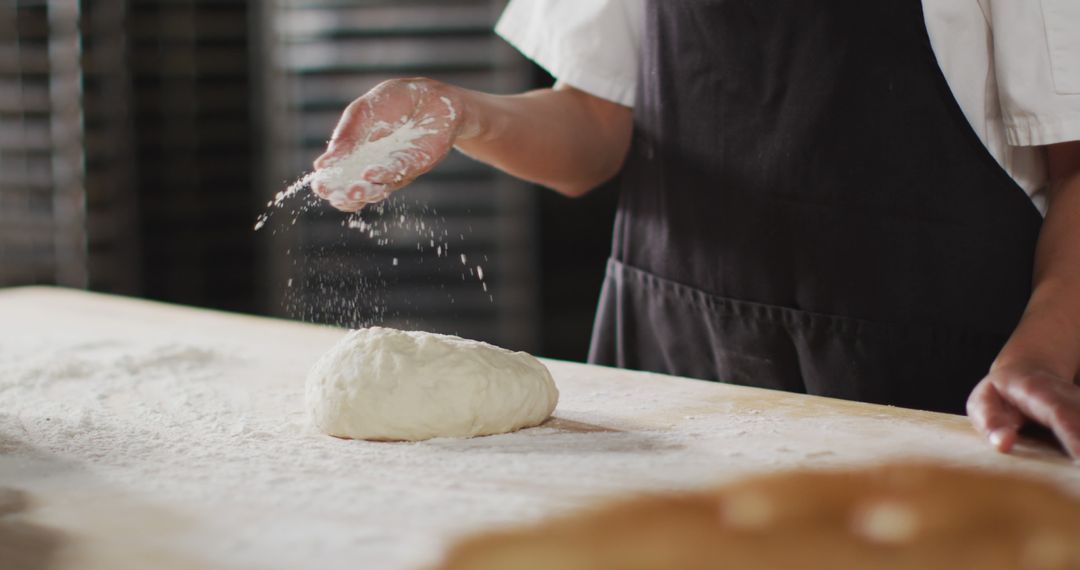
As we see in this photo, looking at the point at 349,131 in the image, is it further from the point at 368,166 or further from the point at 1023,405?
the point at 1023,405

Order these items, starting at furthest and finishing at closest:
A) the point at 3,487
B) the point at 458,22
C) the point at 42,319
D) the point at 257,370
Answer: the point at 458,22, the point at 42,319, the point at 257,370, the point at 3,487

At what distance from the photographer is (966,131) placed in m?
1.32

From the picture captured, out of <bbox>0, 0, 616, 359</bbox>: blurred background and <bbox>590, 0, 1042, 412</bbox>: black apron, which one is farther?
<bbox>0, 0, 616, 359</bbox>: blurred background

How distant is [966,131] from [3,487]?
3.87 feet

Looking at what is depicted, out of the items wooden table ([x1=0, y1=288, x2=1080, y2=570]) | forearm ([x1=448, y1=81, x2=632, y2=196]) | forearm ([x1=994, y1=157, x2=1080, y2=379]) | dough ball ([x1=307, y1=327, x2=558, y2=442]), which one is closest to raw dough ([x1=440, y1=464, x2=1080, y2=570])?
wooden table ([x1=0, y1=288, x2=1080, y2=570])

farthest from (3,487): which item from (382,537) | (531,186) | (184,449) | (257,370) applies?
(531,186)

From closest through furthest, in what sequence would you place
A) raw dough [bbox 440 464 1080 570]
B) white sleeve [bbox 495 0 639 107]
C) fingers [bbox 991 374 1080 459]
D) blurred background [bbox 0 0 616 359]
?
raw dough [bbox 440 464 1080 570]
fingers [bbox 991 374 1080 459]
white sleeve [bbox 495 0 639 107]
blurred background [bbox 0 0 616 359]

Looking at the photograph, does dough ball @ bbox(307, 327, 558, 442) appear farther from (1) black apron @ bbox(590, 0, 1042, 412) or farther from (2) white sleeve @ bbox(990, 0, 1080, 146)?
(2) white sleeve @ bbox(990, 0, 1080, 146)

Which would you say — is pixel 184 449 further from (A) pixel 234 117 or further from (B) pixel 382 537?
(A) pixel 234 117

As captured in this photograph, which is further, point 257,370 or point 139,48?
point 139,48

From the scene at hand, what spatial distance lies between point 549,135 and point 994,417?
82 cm

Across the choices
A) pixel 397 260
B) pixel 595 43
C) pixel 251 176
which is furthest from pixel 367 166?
pixel 251 176

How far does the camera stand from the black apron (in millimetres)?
1351

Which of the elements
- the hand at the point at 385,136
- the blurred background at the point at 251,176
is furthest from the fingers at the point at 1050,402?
the blurred background at the point at 251,176
